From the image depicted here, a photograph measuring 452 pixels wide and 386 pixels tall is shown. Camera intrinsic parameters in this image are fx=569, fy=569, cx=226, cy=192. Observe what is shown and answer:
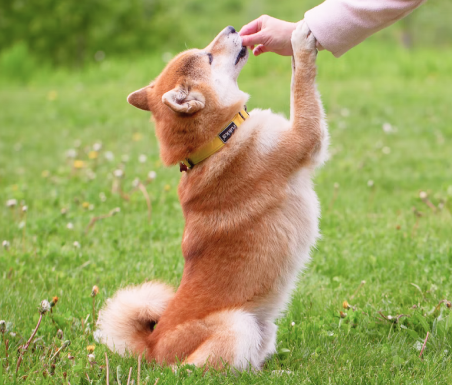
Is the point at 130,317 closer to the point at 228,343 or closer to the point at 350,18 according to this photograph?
the point at 228,343

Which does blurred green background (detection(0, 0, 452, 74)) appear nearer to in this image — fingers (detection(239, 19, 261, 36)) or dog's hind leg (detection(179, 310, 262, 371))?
fingers (detection(239, 19, 261, 36))

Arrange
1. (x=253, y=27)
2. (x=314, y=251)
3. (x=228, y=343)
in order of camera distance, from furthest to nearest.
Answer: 1. (x=314, y=251)
2. (x=253, y=27)
3. (x=228, y=343)

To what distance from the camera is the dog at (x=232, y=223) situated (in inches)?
109

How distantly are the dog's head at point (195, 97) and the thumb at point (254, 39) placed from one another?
0.11m

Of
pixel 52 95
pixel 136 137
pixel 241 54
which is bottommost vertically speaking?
pixel 52 95

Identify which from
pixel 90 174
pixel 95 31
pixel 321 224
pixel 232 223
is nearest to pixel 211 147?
pixel 232 223

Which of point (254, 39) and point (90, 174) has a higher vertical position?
point (254, 39)

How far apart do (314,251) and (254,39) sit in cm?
191

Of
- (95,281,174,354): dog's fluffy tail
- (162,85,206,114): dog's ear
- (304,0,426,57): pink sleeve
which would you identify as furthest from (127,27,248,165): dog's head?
(95,281,174,354): dog's fluffy tail

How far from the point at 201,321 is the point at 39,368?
32.5 inches

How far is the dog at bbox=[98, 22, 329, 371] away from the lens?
2.78 m

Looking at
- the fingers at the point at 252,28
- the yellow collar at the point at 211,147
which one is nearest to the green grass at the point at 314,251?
the yellow collar at the point at 211,147

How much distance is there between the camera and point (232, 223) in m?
2.88

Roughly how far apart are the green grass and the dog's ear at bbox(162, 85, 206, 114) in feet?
4.19
